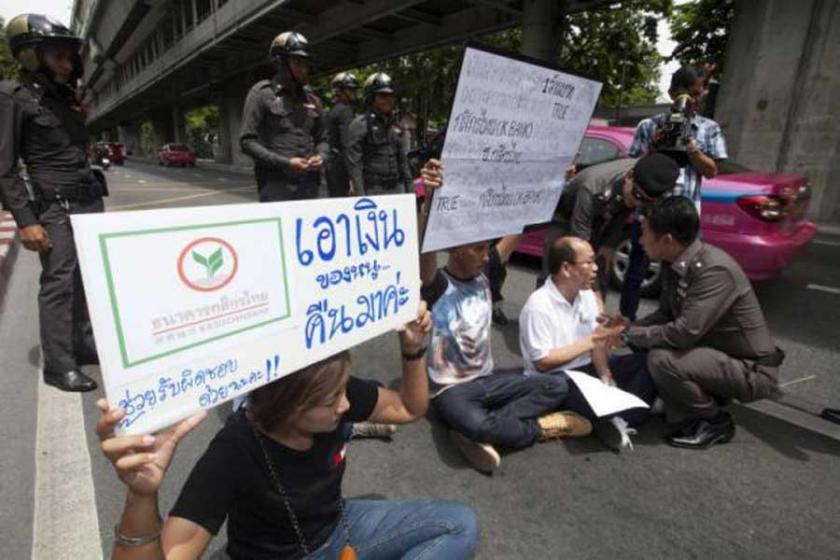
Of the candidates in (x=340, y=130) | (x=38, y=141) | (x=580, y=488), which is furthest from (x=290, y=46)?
(x=580, y=488)

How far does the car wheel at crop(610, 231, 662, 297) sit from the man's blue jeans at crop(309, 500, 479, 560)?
11.9 ft

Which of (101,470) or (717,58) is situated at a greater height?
(717,58)

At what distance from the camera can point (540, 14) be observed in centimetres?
1149

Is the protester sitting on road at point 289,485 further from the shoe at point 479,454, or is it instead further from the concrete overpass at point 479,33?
the concrete overpass at point 479,33

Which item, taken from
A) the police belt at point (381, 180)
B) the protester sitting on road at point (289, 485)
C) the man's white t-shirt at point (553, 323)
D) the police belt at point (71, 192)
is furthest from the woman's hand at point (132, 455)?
the police belt at point (381, 180)

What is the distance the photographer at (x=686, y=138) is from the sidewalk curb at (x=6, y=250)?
561cm

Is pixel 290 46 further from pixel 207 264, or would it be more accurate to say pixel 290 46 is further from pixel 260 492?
pixel 260 492

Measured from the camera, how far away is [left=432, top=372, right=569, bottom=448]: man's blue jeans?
2297 mm

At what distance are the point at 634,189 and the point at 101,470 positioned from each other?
324cm

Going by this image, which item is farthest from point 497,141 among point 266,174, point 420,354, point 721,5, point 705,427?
point 721,5

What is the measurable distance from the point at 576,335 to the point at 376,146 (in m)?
2.97

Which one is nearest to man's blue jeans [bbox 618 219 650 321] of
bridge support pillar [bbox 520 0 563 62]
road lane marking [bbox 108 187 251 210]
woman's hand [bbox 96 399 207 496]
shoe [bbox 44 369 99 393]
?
woman's hand [bbox 96 399 207 496]

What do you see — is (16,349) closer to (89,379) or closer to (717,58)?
(89,379)

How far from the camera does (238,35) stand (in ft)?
62.7
